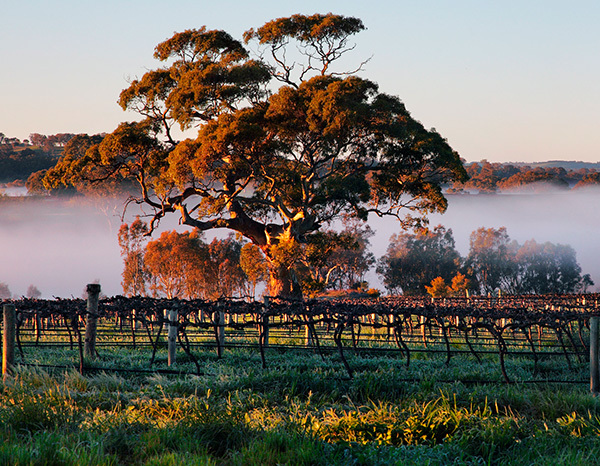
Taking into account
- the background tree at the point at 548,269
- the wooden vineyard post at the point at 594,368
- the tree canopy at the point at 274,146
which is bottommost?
the background tree at the point at 548,269

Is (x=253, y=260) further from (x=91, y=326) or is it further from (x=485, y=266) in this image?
(x=485, y=266)

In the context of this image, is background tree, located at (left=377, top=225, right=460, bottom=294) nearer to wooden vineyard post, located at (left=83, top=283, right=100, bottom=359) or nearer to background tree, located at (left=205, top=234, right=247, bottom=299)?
background tree, located at (left=205, top=234, right=247, bottom=299)

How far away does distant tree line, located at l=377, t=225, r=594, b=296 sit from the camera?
62062mm

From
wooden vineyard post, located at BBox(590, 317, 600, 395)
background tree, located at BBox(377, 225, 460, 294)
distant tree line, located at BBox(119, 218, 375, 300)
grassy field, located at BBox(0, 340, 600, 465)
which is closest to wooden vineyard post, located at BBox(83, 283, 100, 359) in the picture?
grassy field, located at BBox(0, 340, 600, 465)

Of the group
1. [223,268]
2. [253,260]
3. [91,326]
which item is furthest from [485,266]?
[91,326]

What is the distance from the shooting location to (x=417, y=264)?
62219 mm

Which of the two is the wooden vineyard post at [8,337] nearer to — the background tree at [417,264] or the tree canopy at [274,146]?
the tree canopy at [274,146]

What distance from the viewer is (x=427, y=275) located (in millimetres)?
61594

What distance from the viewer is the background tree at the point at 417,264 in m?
61.7

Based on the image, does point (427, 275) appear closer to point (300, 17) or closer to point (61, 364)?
point (300, 17)

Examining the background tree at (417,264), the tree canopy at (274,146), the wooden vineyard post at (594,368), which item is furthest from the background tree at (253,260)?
the background tree at (417,264)

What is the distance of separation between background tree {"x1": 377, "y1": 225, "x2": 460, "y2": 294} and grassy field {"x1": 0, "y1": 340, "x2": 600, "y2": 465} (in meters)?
54.7

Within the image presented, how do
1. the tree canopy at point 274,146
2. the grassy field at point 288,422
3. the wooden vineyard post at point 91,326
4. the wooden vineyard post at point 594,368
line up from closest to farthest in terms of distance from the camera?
the grassy field at point 288,422, the wooden vineyard post at point 594,368, the wooden vineyard post at point 91,326, the tree canopy at point 274,146

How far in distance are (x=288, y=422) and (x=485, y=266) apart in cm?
6134
